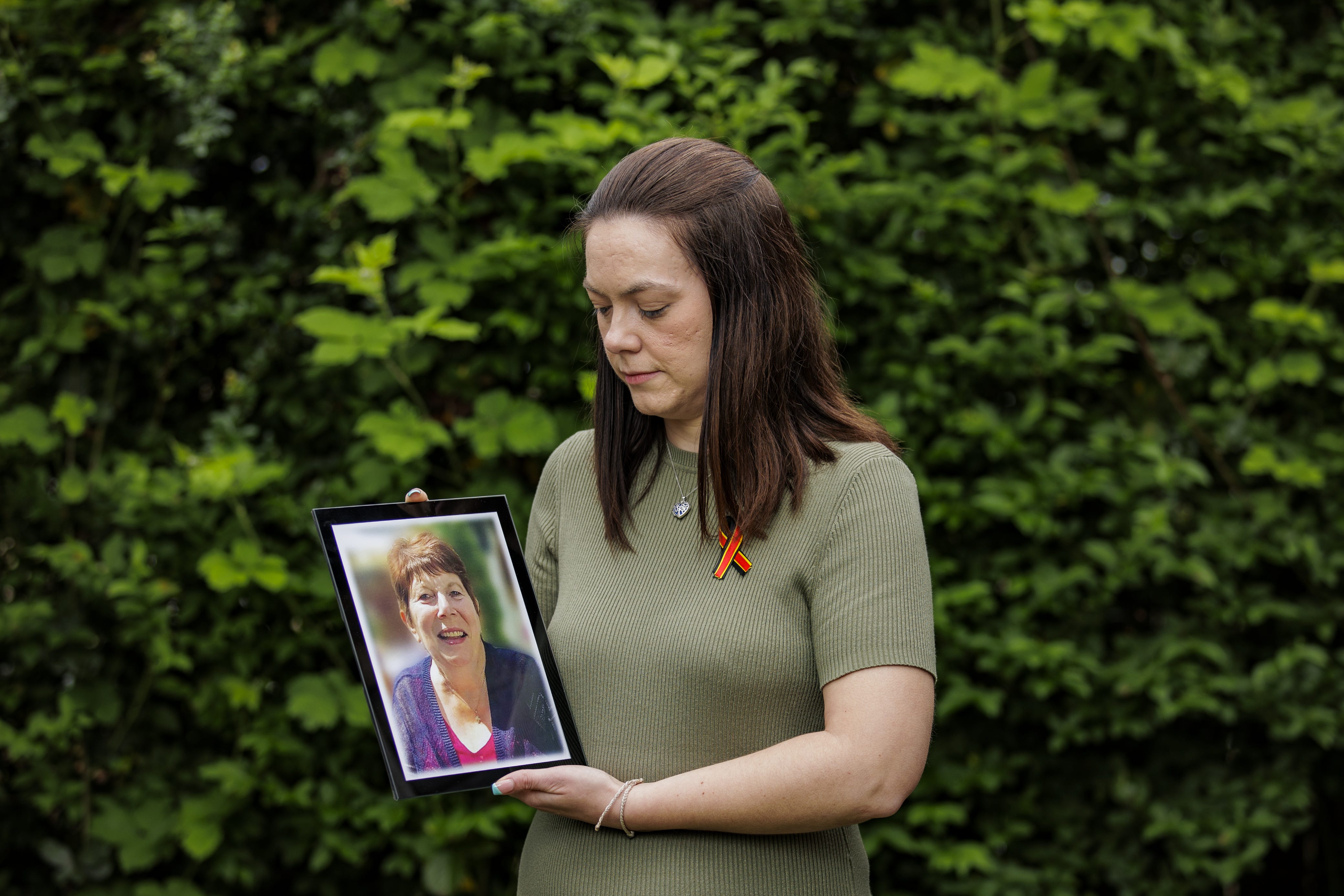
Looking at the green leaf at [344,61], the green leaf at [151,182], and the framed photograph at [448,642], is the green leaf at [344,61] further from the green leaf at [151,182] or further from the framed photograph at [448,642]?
the framed photograph at [448,642]

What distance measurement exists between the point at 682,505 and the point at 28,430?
2.20 meters

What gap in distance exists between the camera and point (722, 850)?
145 cm

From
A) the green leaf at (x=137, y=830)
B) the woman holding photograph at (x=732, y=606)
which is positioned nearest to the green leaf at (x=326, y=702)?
the green leaf at (x=137, y=830)

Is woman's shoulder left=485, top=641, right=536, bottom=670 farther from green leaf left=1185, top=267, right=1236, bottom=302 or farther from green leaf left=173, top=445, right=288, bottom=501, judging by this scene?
green leaf left=1185, top=267, right=1236, bottom=302

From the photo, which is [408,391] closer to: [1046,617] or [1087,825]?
[1046,617]

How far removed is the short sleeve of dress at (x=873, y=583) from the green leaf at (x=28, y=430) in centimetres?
241

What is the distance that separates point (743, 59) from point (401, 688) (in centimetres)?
192

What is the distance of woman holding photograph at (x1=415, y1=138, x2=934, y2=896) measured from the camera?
1.36m

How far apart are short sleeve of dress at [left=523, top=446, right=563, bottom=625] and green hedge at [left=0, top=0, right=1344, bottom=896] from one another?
0.88 meters

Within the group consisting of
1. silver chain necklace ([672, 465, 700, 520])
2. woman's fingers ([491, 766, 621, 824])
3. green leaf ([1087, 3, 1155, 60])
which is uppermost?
green leaf ([1087, 3, 1155, 60])

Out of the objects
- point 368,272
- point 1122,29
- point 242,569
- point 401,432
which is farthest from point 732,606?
point 1122,29

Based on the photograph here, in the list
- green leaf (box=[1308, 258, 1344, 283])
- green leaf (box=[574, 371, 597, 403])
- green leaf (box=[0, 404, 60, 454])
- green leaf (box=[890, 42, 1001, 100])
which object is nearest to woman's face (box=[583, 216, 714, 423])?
green leaf (box=[574, 371, 597, 403])

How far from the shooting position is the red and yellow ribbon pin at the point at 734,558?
4.85 feet

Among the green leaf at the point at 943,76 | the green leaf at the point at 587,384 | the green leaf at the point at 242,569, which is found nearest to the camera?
the green leaf at the point at 587,384
